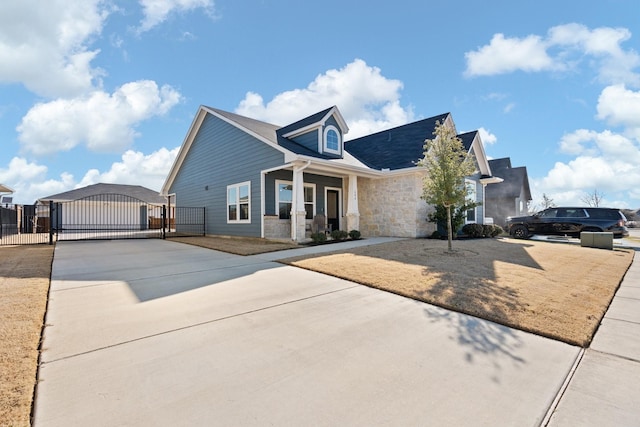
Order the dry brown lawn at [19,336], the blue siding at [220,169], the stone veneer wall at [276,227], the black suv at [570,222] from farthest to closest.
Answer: the blue siding at [220,169]
the black suv at [570,222]
the stone veneer wall at [276,227]
the dry brown lawn at [19,336]

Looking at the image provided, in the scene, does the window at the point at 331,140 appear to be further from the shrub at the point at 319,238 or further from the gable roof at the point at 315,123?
the shrub at the point at 319,238

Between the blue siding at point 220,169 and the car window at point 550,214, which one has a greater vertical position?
the blue siding at point 220,169

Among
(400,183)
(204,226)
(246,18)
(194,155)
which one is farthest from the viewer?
(194,155)

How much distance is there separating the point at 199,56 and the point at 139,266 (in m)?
9.55

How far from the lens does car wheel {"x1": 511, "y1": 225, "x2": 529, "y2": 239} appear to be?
1408 cm

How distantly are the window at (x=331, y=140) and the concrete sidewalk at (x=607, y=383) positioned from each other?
11322 millimetres

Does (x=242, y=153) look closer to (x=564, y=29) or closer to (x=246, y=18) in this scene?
(x=246, y=18)

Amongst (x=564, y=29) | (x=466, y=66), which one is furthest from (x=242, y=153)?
(x=564, y=29)

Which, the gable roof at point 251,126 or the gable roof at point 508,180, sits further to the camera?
the gable roof at point 508,180

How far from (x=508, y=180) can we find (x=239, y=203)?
2496 cm

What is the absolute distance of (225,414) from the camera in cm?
188

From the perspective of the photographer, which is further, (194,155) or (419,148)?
(194,155)

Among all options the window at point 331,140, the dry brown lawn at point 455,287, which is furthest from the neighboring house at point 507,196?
the dry brown lawn at point 455,287

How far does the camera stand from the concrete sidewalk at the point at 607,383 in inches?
76.2
